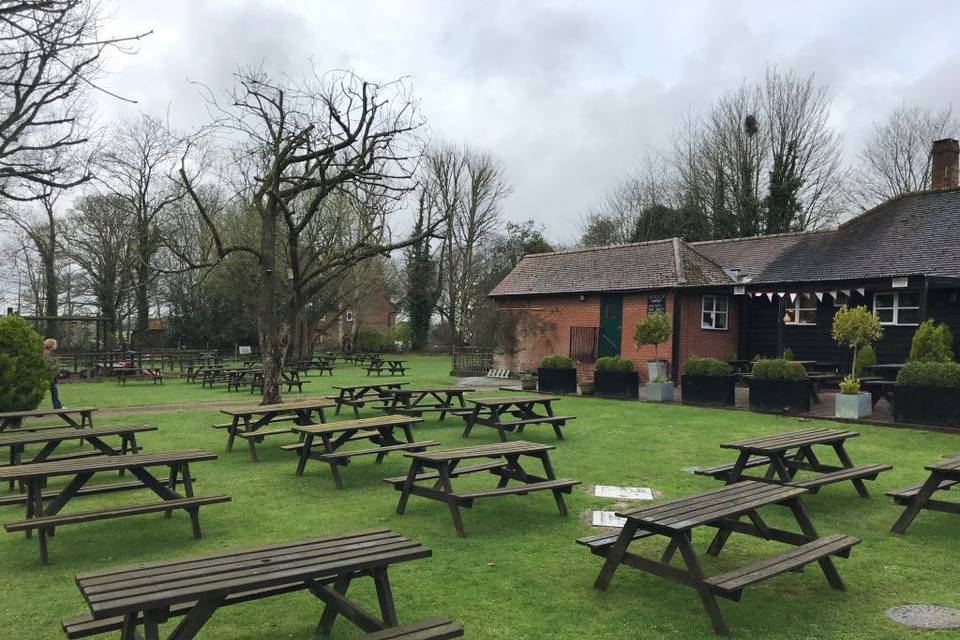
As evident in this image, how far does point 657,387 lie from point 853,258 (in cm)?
655

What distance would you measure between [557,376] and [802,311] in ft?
25.3

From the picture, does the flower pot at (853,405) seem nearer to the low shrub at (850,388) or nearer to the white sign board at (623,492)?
the low shrub at (850,388)

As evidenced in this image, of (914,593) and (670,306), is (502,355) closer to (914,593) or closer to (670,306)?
(670,306)

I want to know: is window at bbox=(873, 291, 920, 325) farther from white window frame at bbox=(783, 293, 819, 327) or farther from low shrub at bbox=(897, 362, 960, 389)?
low shrub at bbox=(897, 362, 960, 389)

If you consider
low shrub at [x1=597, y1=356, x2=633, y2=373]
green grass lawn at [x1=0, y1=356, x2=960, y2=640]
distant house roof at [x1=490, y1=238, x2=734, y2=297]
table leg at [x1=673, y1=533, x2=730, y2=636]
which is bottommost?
green grass lawn at [x1=0, y1=356, x2=960, y2=640]

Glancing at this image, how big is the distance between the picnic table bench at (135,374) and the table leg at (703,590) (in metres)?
21.7

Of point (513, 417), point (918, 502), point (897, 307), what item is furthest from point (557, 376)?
point (918, 502)

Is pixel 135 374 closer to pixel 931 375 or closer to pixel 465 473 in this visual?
pixel 465 473

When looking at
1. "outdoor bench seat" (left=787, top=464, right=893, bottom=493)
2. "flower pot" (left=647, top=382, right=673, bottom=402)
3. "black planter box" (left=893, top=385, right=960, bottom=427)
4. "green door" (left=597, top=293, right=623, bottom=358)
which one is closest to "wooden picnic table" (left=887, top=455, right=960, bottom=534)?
"outdoor bench seat" (left=787, top=464, right=893, bottom=493)

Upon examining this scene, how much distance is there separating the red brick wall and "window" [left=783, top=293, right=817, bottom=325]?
1.95m

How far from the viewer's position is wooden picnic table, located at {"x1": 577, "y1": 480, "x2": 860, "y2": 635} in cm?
388

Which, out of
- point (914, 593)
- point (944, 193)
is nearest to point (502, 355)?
point (944, 193)

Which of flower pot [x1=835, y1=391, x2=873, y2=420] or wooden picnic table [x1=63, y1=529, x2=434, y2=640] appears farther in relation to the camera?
flower pot [x1=835, y1=391, x2=873, y2=420]

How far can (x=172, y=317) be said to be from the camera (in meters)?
35.7
